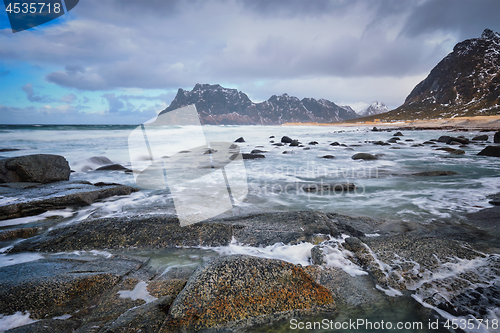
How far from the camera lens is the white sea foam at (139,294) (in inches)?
77.8

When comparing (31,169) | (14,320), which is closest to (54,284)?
(14,320)

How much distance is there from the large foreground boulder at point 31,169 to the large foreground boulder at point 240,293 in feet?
21.0

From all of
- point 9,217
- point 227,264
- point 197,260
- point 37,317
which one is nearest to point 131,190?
point 9,217

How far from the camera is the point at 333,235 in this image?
9.98 ft

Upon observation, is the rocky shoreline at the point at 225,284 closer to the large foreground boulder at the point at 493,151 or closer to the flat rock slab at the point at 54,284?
the flat rock slab at the point at 54,284

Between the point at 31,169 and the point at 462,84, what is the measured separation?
433 ft

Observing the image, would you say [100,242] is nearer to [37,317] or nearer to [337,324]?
[37,317]

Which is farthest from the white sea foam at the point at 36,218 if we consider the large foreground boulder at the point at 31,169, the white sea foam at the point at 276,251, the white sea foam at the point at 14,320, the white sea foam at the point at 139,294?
the white sea foam at the point at 276,251

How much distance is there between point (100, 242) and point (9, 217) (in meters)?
2.21

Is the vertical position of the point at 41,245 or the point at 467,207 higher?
the point at 41,245

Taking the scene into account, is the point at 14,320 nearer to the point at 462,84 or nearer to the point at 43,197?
the point at 43,197

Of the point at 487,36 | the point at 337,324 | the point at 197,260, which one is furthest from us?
the point at 487,36

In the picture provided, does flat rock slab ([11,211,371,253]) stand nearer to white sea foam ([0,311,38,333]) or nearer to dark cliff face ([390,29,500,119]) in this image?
white sea foam ([0,311,38,333])

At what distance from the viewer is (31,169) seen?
234 inches
